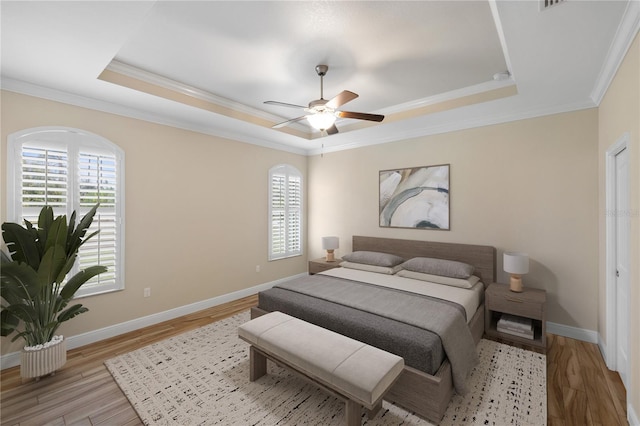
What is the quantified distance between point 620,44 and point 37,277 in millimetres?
4836

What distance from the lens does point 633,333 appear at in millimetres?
1935

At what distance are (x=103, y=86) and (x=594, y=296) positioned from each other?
5.67 meters

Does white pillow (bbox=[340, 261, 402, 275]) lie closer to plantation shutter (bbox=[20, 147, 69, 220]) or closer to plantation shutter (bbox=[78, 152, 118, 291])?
plantation shutter (bbox=[78, 152, 118, 291])

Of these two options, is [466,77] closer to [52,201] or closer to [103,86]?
[103,86]

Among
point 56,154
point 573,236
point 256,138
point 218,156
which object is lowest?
point 573,236

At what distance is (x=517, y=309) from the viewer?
10.0 feet

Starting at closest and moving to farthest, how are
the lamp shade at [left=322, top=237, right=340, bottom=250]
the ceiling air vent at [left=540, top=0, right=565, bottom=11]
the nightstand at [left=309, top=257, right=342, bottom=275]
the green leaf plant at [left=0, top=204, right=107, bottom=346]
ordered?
the ceiling air vent at [left=540, top=0, right=565, bottom=11]
the green leaf plant at [left=0, top=204, right=107, bottom=346]
the nightstand at [left=309, top=257, right=342, bottom=275]
the lamp shade at [left=322, top=237, right=340, bottom=250]

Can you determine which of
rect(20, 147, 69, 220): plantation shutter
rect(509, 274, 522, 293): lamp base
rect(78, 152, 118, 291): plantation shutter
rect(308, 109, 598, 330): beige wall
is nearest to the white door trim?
rect(308, 109, 598, 330): beige wall

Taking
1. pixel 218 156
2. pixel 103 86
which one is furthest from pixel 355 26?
pixel 218 156

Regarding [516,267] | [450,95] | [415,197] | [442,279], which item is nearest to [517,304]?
[516,267]

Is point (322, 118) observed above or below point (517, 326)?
above

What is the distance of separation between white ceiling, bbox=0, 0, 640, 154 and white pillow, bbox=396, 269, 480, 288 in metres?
2.09

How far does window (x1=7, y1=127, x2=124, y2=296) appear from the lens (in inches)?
106

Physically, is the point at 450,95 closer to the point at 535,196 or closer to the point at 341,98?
the point at 535,196
